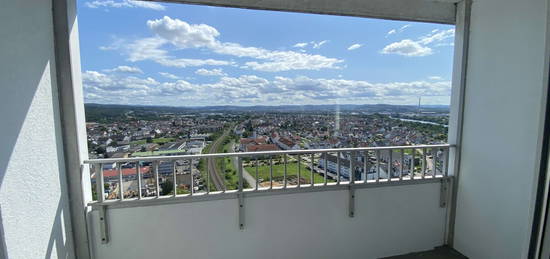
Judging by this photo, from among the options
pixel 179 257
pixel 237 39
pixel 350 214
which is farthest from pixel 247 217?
pixel 237 39

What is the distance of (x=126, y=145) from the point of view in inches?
74.7

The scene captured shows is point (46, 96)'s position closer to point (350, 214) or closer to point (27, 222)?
point (27, 222)

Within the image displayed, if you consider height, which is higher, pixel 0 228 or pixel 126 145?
pixel 126 145

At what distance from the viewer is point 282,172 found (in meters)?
2.12

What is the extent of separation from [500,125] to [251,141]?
205 centimetres

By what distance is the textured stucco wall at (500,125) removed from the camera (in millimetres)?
1722

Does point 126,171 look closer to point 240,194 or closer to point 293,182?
point 240,194

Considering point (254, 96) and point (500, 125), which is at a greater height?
point (254, 96)

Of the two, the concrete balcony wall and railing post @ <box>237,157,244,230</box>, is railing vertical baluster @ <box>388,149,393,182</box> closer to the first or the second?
the concrete balcony wall

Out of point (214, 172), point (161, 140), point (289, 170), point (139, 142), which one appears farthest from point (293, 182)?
point (139, 142)

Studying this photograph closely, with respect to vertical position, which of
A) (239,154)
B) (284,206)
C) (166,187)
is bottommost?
(284,206)

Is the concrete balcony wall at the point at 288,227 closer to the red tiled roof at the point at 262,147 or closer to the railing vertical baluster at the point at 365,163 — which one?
the railing vertical baluster at the point at 365,163

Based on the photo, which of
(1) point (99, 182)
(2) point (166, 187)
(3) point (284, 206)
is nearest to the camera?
(1) point (99, 182)

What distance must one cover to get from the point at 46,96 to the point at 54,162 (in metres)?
0.43
